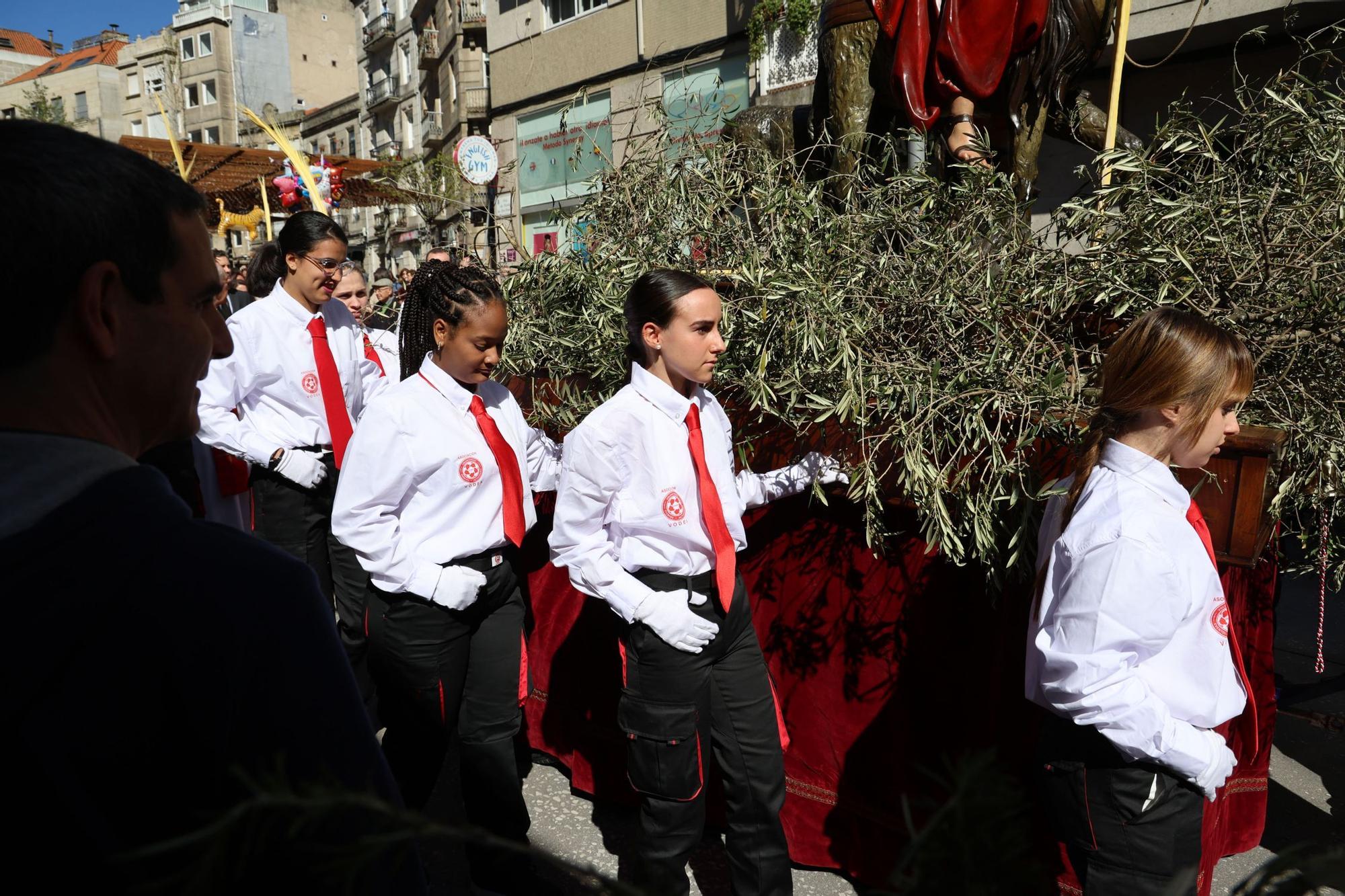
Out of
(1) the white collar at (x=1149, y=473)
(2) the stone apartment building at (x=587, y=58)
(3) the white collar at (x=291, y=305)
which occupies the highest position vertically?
(2) the stone apartment building at (x=587, y=58)

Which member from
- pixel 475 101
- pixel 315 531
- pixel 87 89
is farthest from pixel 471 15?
pixel 87 89

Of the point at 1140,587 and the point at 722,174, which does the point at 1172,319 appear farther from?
the point at 722,174

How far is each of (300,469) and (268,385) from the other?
481 mm

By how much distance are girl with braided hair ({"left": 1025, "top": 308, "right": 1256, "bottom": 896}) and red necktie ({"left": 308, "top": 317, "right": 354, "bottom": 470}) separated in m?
3.27

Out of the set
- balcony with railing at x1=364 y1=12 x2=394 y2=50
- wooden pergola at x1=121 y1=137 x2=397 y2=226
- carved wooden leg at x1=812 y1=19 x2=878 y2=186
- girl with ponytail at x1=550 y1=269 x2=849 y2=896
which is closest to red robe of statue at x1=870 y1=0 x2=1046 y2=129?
carved wooden leg at x1=812 y1=19 x2=878 y2=186

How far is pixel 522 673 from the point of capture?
308 cm

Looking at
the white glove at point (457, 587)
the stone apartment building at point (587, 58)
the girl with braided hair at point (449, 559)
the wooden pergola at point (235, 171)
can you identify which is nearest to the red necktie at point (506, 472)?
the girl with braided hair at point (449, 559)

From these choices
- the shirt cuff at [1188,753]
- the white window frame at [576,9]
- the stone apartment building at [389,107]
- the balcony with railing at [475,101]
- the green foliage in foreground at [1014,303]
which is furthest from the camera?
the stone apartment building at [389,107]

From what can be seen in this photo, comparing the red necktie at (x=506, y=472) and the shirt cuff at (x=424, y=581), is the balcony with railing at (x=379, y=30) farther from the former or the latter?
the shirt cuff at (x=424, y=581)

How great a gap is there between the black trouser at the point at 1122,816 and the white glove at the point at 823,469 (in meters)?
1.03

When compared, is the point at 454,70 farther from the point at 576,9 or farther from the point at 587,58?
the point at 587,58

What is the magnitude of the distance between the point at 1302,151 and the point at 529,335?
2968mm

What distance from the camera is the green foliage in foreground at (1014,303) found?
8.02ft

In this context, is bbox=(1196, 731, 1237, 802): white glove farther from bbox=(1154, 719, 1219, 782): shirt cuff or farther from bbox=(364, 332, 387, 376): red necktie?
bbox=(364, 332, 387, 376): red necktie
